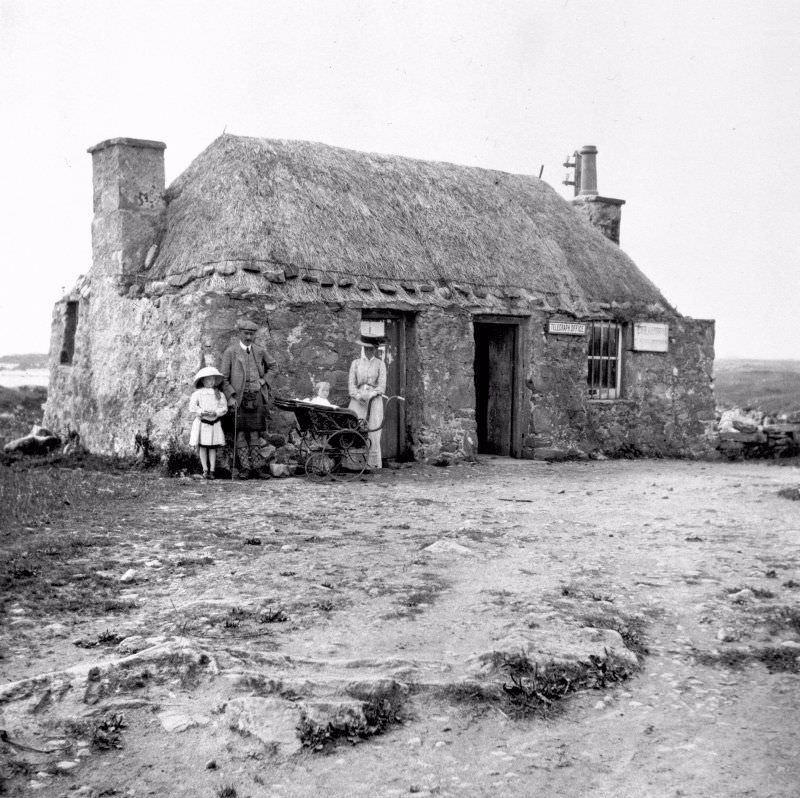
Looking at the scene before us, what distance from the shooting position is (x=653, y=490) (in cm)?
1309

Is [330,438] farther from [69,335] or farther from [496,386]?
[69,335]

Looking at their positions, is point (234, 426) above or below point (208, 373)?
below

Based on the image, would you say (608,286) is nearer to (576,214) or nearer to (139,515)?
(576,214)

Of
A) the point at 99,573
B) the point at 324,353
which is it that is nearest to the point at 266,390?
the point at 324,353

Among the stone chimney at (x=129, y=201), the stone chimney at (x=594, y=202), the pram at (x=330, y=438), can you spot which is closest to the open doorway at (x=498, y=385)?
the pram at (x=330, y=438)

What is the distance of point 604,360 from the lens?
1830 cm

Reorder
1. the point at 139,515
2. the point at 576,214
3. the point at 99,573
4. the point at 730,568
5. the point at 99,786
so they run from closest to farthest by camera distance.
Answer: the point at 99,786, the point at 99,573, the point at 730,568, the point at 139,515, the point at 576,214

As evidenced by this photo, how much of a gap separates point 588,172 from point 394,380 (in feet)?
28.7

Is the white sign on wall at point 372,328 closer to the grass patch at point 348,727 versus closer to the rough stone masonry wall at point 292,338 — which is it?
the rough stone masonry wall at point 292,338

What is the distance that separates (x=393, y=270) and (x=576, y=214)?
20.2 feet

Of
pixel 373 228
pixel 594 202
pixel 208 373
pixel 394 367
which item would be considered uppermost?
pixel 594 202

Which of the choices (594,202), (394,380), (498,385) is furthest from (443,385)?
(594,202)

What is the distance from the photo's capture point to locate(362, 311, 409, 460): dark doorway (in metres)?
15.7

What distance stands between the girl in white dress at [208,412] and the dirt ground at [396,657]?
3.10m
